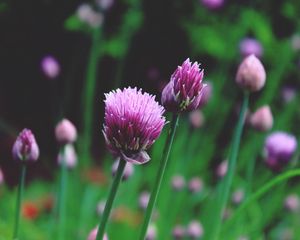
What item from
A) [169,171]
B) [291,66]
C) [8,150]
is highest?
[291,66]

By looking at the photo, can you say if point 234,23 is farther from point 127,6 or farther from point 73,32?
point 73,32

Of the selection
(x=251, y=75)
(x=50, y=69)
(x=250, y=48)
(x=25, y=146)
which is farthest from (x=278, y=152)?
(x=250, y=48)

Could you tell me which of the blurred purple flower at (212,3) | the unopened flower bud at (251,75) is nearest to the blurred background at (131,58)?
the blurred purple flower at (212,3)

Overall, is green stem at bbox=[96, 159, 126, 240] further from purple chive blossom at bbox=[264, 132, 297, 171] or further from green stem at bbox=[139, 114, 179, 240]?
purple chive blossom at bbox=[264, 132, 297, 171]

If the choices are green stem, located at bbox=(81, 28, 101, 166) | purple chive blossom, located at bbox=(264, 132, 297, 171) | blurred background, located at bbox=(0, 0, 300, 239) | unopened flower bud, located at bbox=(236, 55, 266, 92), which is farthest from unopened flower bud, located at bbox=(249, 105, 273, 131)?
blurred background, located at bbox=(0, 0, 300, 239)

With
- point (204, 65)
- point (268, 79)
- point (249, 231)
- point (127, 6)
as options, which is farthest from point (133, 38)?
point (249, 231)

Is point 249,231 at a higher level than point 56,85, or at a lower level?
lower

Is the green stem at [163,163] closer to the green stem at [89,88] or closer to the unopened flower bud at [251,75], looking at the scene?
the unopened flower bud at [251,75]
